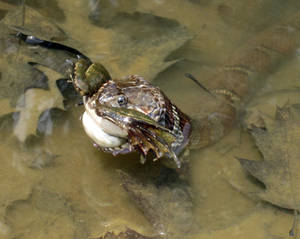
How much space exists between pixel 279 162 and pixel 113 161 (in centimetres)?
119

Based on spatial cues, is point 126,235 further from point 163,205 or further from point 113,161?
point 113,161

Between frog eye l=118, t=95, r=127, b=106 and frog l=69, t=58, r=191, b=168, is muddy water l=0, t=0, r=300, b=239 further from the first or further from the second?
frog eye l=118, t=95, r=127, b=106

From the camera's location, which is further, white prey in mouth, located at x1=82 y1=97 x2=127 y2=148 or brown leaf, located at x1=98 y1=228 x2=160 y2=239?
white prey in mouth, located at x1=82 y1=97 x2=127 y2=148

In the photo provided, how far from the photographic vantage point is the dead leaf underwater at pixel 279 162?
104 inches

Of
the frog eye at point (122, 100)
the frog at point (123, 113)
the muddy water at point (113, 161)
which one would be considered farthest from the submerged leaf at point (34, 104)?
the frog eye at point (122, 100)

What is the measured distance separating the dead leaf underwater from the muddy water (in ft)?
0.31

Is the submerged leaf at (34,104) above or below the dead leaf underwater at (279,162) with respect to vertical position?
below

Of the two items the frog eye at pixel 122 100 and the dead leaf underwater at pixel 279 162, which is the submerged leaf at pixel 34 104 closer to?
the frog eye at pixel 122 100

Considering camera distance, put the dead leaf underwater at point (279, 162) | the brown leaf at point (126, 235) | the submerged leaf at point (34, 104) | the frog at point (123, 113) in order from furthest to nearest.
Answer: the submerged leaf at point (34, 104) → the dead leaf underwater at point (279, 162) → the frog at point (123, 113) → the brown leaf at point (126, 235)

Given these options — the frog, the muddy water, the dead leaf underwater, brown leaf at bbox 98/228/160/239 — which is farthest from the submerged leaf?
the dead leaf underwater

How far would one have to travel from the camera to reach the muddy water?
2.53 meters

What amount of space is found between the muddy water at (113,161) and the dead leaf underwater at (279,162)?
0.31 feet

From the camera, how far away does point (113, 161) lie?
2893 millimetres

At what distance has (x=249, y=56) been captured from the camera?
3.85m
